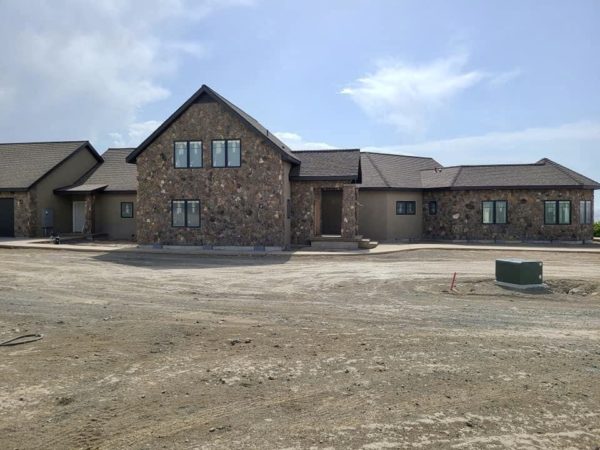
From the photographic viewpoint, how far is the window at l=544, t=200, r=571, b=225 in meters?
25.9

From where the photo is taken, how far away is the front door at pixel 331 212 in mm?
27650

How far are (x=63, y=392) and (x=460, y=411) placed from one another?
4455 millimetres

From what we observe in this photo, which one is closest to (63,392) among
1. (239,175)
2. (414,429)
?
(414,429)

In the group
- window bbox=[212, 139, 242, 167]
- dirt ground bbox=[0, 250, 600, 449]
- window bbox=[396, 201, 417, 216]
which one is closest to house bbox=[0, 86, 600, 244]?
window bbox=[212, 139, 242, 167]

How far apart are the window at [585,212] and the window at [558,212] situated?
0.73 meters

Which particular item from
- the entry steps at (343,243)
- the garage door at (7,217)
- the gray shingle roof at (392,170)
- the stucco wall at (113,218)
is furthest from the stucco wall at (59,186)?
the gray shingle roof at (392,170)

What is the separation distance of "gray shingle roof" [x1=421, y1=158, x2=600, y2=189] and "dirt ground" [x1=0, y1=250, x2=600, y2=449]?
15.0 m

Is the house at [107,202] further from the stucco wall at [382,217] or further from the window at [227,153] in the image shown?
the stucco wall at [382,217]

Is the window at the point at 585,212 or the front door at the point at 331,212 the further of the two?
the front door at the point at 331,212

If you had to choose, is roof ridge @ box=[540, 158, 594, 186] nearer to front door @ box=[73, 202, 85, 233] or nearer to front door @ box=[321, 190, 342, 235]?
front door @ box=[321, 190, 342, 235]

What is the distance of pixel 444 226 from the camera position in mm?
28203

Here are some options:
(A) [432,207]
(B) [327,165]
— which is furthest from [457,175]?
(B) [327,165]

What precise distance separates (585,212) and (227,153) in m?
20.4

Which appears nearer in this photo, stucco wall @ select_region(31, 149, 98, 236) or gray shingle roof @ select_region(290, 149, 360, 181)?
gray shingle roof @ select_region(290, 149, 360, 181)
